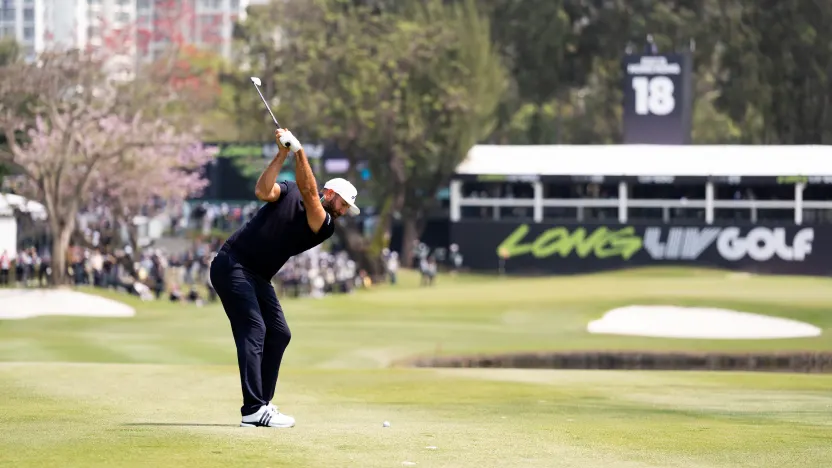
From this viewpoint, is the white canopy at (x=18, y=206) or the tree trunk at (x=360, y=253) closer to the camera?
the white canopy at (x=18, y=206)

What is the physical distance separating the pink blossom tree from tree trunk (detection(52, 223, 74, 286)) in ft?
0.09

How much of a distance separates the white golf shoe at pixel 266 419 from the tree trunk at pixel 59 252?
114 feet

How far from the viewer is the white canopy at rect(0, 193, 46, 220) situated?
59875mm

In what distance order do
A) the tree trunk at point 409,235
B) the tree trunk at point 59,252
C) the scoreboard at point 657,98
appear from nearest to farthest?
the tree trunk at point 59,252, the scoreboard at point 657,98, the tree trunk at point 409,235

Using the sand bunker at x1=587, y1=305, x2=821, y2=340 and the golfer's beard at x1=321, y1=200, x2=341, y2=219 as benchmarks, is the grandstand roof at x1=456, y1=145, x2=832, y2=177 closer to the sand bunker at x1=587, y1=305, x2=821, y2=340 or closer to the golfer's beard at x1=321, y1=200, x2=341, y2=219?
the sand bunker at x1=587, y1=305, x2=821, y2=340

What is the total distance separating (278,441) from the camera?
11.6 m

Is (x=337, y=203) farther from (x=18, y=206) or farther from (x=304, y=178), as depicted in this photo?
(x=18, y=206)

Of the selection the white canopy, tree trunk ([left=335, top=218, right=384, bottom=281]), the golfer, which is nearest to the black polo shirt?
the golfer

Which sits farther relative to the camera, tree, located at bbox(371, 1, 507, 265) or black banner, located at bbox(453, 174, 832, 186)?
tree, located at bbox(371, 1, 507, 265)

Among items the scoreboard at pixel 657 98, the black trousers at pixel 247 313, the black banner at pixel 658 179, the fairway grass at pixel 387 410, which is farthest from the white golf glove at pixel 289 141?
the scoreboard at pixel 657 98

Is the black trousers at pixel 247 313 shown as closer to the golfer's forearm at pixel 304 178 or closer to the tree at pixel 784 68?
the golfer's forearm at pixel 304 178

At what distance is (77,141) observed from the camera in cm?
4856

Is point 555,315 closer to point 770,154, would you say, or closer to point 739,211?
point 739,211

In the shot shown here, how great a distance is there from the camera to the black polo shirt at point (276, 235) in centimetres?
1259
